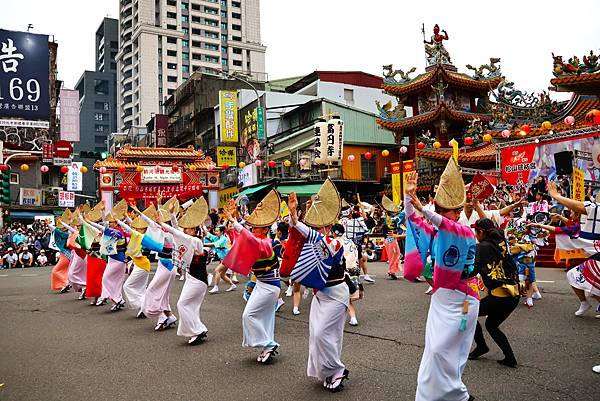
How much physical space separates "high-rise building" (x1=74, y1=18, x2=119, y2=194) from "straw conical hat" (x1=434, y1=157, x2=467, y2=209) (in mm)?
74114

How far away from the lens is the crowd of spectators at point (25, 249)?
22.0m

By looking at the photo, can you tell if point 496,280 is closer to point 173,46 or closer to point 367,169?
point 367,169

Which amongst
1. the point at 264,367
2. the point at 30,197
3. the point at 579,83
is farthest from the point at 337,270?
the point at 30,197

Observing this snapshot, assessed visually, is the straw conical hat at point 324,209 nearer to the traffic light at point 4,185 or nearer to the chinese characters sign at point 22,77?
the traffic light at point 4,185

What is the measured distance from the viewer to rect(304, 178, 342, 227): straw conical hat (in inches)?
214

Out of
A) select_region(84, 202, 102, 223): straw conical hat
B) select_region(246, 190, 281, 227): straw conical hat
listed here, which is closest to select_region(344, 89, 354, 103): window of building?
select_region(84, 202, 102, 223): straw conical hat

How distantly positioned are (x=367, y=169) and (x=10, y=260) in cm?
1813

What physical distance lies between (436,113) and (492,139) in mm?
5054

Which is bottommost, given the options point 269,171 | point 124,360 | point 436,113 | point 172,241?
point 124,360

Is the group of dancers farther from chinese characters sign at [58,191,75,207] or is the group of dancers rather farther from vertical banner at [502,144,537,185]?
chinese characters sign at [58,191,75,207]

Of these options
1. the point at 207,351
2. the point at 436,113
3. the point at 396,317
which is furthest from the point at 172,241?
the point at 436,113

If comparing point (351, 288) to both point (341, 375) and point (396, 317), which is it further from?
point (396, 317)

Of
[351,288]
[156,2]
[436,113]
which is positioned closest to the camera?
[351,288]

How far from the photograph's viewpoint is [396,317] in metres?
7.92
